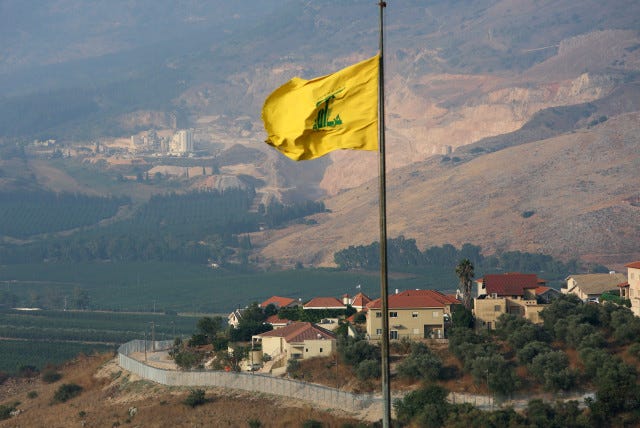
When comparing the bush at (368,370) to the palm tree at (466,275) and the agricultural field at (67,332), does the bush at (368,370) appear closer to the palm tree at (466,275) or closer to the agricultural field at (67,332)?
the palm tree at (466,275)

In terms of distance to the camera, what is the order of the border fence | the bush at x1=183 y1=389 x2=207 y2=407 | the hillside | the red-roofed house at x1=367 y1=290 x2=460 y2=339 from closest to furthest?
the border fence, the hillside, the bush at x1=183 y1=389 x2=207 y2=407, the red-roofed house at x1=367 y1=290 x2=460 y2=339

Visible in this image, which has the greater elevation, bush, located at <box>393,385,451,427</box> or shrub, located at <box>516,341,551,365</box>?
shrub, located at <box>516,341,551,365</box>

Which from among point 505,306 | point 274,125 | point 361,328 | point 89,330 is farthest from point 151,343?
point 274,125

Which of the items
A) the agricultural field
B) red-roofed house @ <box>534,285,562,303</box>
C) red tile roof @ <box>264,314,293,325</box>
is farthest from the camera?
the agricultural field

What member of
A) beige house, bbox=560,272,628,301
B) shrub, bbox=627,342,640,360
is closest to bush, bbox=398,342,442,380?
shrub, bbox=627,342,640,360

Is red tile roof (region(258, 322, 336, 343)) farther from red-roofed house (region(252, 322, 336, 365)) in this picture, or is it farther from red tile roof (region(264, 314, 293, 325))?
red tile roof (region(264, 314, 293, 325))

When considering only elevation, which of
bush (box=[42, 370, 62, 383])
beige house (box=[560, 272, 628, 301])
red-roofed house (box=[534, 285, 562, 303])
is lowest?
bush (box=[42, 370, 62, 383])
